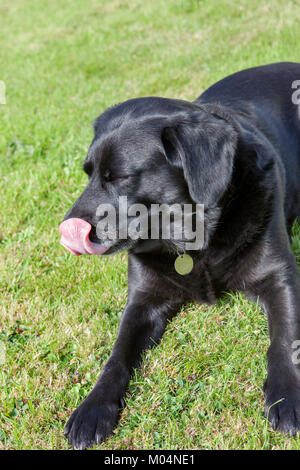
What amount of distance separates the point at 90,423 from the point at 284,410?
74 centimetres

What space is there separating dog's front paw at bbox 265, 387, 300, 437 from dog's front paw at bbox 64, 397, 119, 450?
2.00 feet

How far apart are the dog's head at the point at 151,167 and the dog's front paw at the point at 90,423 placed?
2.19 ft

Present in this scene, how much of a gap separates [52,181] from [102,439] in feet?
8.17

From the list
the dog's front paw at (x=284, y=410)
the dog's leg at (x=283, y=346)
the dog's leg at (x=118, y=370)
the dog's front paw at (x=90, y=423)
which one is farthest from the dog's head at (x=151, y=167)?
the dog's front paw at (x=284, y=410)

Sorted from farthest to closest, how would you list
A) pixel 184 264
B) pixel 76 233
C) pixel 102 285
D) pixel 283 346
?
pixel 102 285 → pixel 184 264 → pixel 76 233 → pixel 283 346

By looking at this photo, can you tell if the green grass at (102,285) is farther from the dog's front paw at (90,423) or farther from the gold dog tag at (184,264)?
the gold dog tag at (184,264)

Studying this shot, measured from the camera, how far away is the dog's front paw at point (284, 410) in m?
1.91

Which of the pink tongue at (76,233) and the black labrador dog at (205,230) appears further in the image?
the pink tongue at (76,233)

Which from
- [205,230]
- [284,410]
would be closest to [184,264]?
[205,230]

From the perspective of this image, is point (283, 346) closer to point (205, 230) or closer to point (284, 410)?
point (284, 410)

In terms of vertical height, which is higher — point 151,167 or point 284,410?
point 151,167

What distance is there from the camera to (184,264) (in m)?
2.52

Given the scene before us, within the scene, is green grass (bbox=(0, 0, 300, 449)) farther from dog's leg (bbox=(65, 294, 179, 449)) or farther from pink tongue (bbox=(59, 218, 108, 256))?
pink tongue (bbox=(59, 218, 108, 256))

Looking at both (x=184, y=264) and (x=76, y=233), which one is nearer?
(x=76, y=233)
